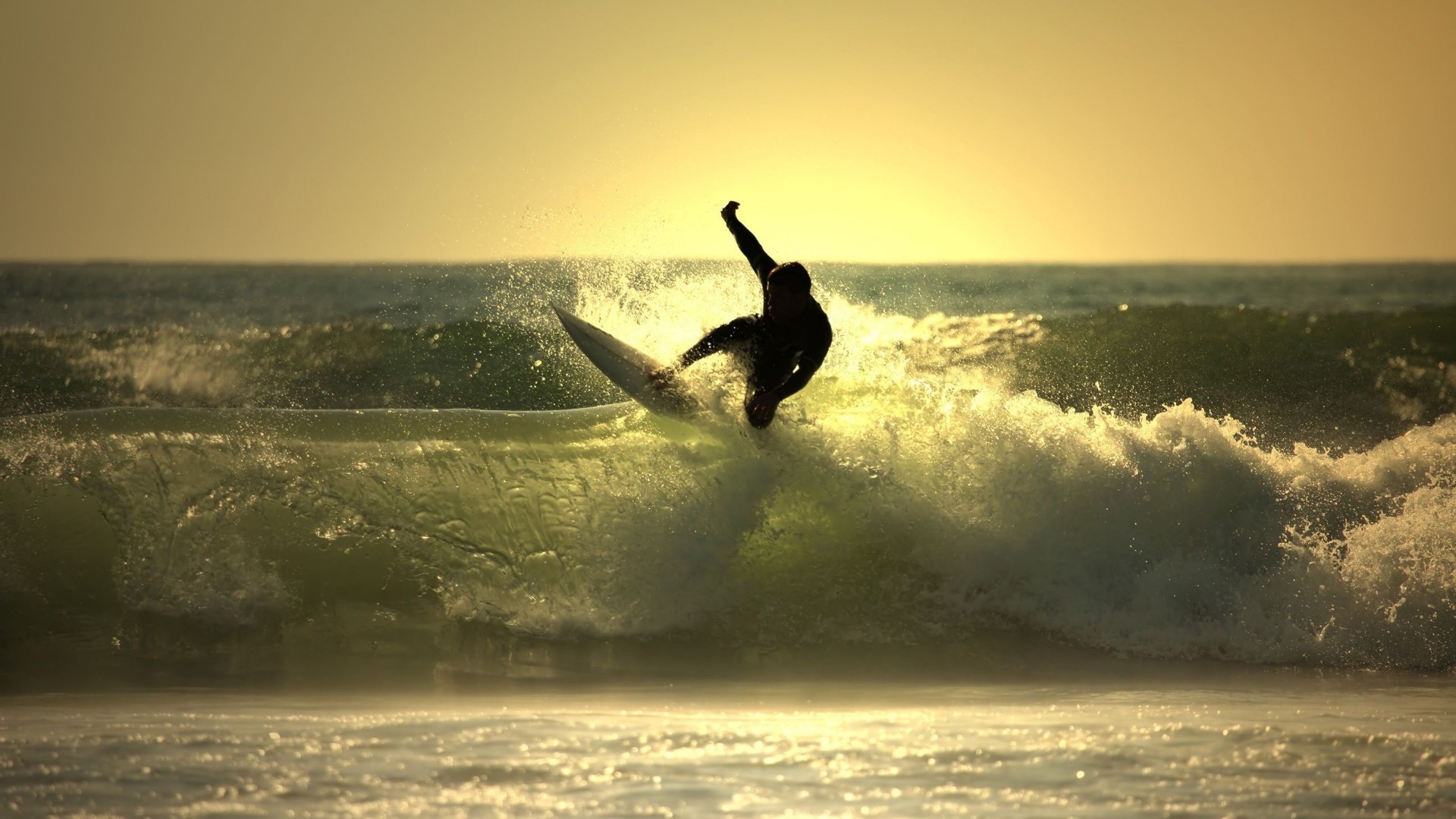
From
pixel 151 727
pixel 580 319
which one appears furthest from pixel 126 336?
pixel 151 727

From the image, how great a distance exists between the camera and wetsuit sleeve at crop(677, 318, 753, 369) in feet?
23.2

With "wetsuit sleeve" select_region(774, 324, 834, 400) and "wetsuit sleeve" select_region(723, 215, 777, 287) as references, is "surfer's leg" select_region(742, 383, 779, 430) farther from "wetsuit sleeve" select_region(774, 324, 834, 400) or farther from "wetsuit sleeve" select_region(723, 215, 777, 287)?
"wetsuit sleeve" select_region(723, 215, 777, 287)

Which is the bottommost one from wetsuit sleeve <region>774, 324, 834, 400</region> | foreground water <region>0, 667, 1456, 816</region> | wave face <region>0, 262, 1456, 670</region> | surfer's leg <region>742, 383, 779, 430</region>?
foreground water <region>0, 667, 1456, 816</region>

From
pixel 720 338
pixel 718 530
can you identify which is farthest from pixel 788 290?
pixel 718 530

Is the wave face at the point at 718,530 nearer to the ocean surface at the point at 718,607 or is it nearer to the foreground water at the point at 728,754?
the ocean surface at the point at 718,607

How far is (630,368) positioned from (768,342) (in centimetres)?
106

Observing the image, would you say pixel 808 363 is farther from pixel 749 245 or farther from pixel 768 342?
pixel 749 245

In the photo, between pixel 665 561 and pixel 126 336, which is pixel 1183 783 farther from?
pixel 126 336

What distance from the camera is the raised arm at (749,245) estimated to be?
6.94 metres

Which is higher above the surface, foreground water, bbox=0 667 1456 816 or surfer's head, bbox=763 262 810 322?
surfer's head, bbox=763 262 810 322

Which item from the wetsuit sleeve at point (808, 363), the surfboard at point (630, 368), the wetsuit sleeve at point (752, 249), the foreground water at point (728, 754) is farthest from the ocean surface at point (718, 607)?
the wetsuit sleeve at point (752, 249)

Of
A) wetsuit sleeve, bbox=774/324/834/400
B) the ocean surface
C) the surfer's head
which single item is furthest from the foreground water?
the surfer's head

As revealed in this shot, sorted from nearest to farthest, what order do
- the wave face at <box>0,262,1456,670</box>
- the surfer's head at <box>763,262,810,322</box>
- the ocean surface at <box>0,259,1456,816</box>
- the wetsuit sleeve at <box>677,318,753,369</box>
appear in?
1. the ocean surface at <box>0,259,1456,816</box>
2. the wave face at <box>0,262,1456,670</box>
3. the surfer's head at <box>763,262,810,322</box>
4. the wetsuit sleeve at <box>677,318,753,369</box>

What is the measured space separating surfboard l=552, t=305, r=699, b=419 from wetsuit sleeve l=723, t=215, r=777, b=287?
0.86m
